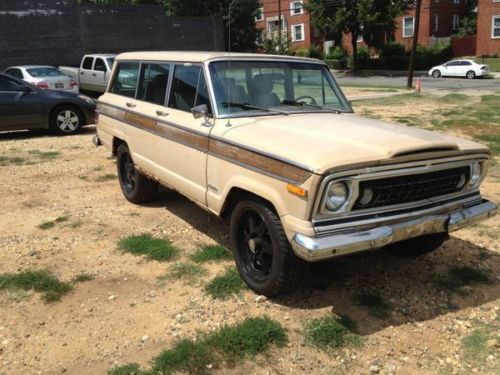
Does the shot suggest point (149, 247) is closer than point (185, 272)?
No

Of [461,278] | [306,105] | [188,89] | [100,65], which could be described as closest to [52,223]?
[188,89]

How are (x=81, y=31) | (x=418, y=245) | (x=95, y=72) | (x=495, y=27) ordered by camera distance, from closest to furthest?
(x=418, y=245), (x=95, y=72), (x=81, y=31), (x=495, y=27)

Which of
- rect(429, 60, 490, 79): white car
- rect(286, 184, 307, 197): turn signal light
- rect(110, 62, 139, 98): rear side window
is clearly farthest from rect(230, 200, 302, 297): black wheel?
rect(429, 60, 490, 79): white car

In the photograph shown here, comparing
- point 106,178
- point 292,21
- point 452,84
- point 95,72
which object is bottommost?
point 106,178

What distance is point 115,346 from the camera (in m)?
3.58

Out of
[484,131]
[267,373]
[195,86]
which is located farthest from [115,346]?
[484,131]

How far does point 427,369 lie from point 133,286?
7.77 ft

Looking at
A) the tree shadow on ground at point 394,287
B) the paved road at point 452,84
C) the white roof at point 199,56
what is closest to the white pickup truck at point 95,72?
the white roof at point 199,56

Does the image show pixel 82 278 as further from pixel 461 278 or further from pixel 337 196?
pixel 461 278

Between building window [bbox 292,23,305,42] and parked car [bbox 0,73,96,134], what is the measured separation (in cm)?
4770

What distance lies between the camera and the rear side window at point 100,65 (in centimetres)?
1862

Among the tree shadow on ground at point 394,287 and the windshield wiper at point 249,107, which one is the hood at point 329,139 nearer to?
the windshield wiper at point 249,107

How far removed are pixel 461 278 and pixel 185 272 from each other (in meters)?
2.35

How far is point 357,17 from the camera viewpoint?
39.9 metres
